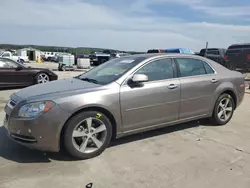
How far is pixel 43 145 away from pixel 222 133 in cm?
317

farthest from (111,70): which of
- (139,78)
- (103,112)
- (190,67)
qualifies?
(190,67)

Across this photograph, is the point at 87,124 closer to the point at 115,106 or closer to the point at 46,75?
the point at 115,106

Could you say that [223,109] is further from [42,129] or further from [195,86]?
[42,129]

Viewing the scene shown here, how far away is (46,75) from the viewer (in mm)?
10531

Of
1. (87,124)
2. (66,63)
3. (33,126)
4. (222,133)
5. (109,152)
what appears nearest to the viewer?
(33,126)

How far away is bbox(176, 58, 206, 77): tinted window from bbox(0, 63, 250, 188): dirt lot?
3.69 feet

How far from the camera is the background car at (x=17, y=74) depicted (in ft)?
31.8

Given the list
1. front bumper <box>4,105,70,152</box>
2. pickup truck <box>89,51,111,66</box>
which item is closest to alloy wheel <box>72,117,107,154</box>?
front bumper <box>4,105,70,152</box>

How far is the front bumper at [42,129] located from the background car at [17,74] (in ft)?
23.1

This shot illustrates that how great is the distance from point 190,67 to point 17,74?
24.6ft

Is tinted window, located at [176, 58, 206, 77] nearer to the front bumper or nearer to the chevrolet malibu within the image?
the chevrolet malibu

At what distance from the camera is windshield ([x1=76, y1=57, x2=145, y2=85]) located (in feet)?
13.1

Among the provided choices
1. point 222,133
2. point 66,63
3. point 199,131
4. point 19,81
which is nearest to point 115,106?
point 199,131

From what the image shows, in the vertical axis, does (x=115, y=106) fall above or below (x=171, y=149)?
above
